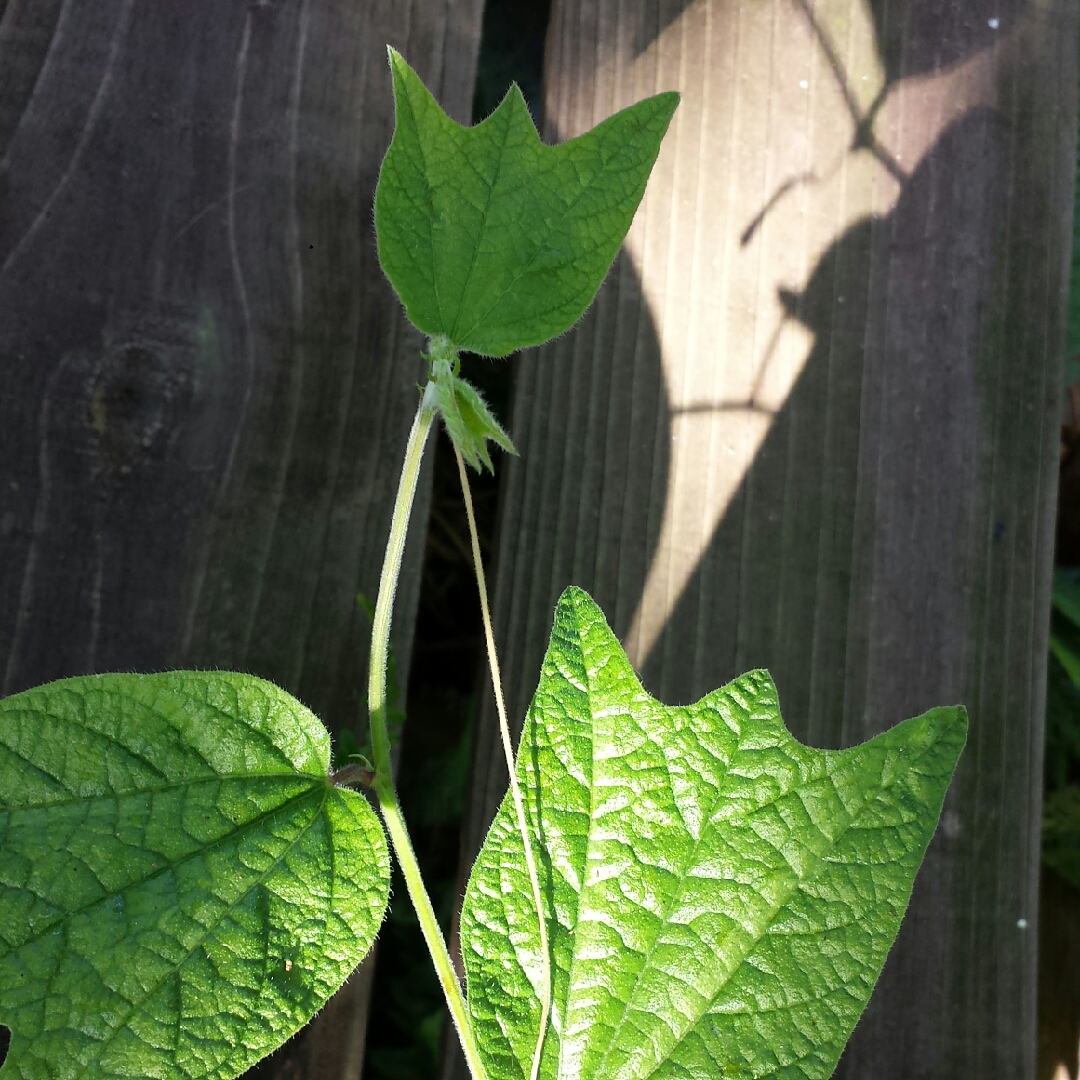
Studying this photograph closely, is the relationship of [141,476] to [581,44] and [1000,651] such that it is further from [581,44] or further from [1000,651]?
[1000,651]

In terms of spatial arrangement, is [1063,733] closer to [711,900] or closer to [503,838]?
[711,900]

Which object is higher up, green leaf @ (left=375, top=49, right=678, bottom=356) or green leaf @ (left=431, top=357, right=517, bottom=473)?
green leaf @ (left=375, top=49, right=678, bottom=356)

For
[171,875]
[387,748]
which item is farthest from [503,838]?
[171,875]

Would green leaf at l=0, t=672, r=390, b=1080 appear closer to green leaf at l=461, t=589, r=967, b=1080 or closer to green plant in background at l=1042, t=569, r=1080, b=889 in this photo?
green leaf at l=461, t=589, r=967, b=1080

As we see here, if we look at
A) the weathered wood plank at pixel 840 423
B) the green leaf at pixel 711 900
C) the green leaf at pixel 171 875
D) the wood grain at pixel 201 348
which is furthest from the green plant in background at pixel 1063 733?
the green leaf at pixel 171 875

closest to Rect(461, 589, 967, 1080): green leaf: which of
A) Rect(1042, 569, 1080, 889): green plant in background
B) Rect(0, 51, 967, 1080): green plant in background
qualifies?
Rect(0, 51, 967, 1080): green plant in background

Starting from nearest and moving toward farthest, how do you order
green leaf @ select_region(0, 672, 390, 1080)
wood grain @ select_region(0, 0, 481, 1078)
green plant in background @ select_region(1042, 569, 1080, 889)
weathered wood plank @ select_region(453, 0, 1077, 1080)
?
green leaf @ select_region(0, 672, 390, 1080)
wood grain @ select_region(0, 0, 481, 1078)
weathered wood plank @ select_region(453, 0, 1077, 1080)
green plant in background @ select_region(1042, 569, 1080, 889)
